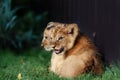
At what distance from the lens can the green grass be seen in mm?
6633

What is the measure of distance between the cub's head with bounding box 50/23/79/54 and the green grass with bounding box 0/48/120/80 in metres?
0.34

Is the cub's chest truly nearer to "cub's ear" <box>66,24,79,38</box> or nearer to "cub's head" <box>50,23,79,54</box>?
"cub's head" <box>50,23,79,54</box>

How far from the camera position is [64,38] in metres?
6.73

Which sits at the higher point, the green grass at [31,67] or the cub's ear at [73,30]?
the cub's ear at [73,30]

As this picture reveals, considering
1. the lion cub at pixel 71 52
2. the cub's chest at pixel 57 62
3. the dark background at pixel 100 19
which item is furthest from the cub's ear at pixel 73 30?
the dark background at pixel 100 19

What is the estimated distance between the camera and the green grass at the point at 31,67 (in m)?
6.63

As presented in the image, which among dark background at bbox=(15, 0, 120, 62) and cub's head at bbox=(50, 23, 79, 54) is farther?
dark background at bbox=(15, 0, 120, 62)

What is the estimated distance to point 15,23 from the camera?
979 centimetres

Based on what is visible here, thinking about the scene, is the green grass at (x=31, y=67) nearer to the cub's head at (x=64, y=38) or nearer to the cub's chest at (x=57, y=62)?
the cub's chest at (x=57, y=62)

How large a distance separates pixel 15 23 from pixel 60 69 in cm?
314

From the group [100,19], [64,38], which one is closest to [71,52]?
[64,38]

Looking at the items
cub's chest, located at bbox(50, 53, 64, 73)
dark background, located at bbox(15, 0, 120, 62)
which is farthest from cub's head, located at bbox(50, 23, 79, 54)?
dark background, located at bbox(15, 0, 120, 62)

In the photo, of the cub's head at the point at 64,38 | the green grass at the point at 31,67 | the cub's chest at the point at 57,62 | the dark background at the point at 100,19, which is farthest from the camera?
the dark background at the point at 100,19

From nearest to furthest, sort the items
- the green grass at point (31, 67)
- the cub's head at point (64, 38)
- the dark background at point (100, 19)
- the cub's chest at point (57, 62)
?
the green grass at point (31, 67), the cub's head at point (64, 38), the cub's chest at point (57, 62), the dark background at point (100, 19)
